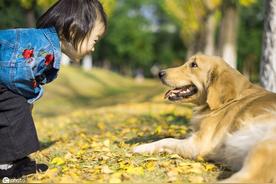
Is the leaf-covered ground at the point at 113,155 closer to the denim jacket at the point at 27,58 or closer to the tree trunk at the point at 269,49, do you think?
the denim jacket at the point at 27,58

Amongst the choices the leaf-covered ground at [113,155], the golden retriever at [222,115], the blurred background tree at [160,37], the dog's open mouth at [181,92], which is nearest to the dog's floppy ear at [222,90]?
the golden retriever at [222,115]

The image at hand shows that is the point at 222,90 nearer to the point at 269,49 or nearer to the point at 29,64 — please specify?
the point at 29,64

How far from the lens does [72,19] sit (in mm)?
5027

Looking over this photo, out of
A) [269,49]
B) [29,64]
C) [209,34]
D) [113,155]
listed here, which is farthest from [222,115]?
[209,34]

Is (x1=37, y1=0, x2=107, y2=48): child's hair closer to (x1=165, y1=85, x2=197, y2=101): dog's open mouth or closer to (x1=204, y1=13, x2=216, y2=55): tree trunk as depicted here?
(x1=165, y1=85, x2=197, y2=101): dog's open mouth

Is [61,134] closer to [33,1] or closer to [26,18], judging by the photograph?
[33,1]

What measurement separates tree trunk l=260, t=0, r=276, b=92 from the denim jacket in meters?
4.56

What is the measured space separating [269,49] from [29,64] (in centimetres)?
506

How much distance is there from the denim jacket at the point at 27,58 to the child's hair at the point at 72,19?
0.34 feet

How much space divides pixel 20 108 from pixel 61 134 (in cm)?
485

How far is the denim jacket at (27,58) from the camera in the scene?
465cm

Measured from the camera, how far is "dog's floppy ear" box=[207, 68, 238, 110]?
5.20 metres

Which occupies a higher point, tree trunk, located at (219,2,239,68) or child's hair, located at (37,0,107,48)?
child's hair, located at (37,0,107,48)

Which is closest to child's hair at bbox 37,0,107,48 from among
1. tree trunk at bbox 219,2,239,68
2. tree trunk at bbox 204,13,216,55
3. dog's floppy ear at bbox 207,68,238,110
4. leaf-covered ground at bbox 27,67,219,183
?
leaf-covered ground at bbox 27,67,219,183
